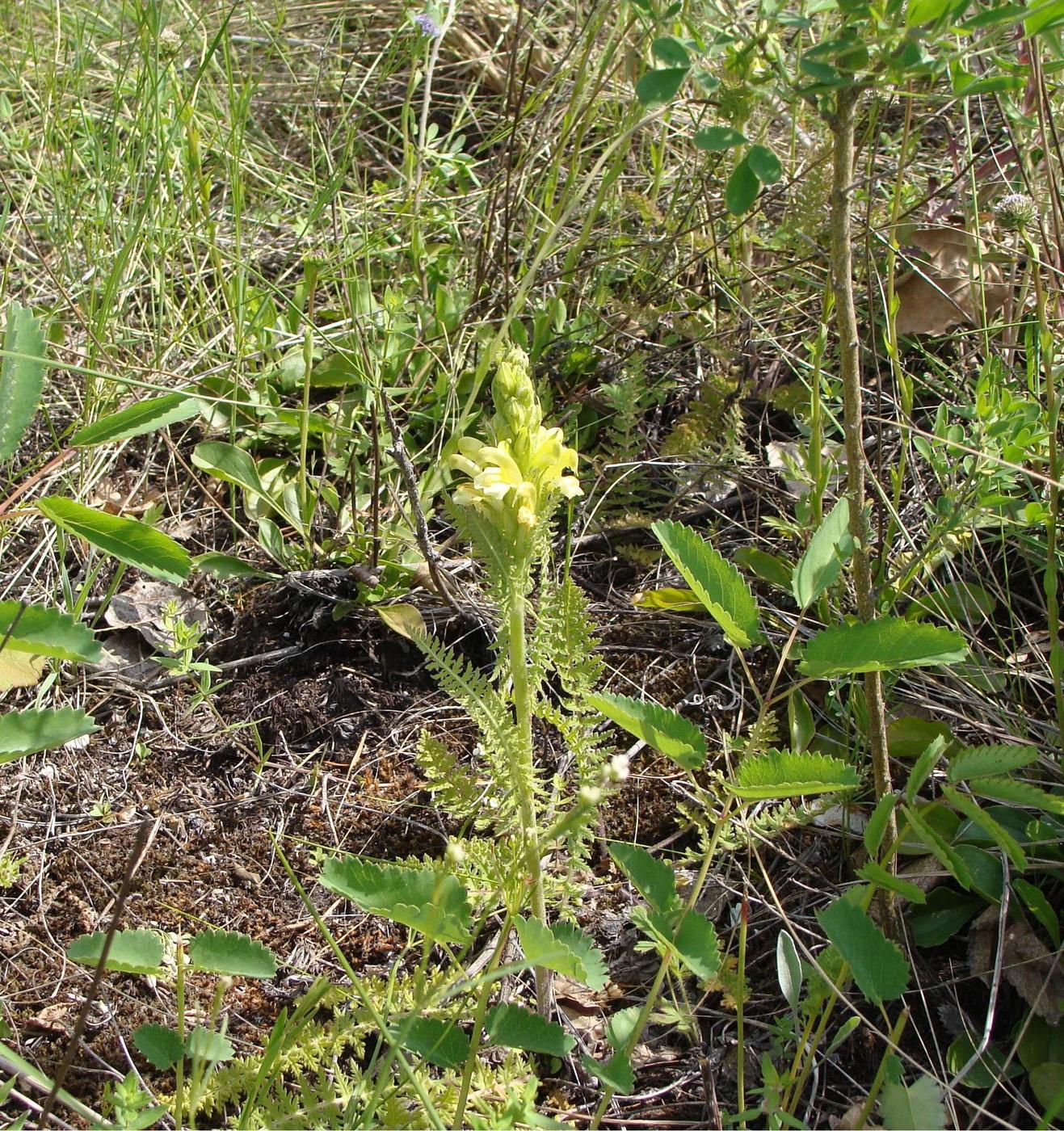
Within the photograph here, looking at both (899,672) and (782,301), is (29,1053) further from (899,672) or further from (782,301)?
(782,301)

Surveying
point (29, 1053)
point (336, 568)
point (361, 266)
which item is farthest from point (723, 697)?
point (361, 266)

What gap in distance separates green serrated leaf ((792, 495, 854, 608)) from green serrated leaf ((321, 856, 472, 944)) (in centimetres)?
61

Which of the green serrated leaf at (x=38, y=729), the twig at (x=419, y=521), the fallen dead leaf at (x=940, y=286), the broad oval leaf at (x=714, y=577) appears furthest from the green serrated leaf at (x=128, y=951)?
the fallen dead leaf at (x=940, y=286)

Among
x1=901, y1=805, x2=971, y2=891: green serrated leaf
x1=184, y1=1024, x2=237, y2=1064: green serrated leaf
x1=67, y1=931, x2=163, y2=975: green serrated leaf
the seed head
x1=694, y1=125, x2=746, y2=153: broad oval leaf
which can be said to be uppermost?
x1=694, y1=125, x2=746, y2=153: broad oval leaf

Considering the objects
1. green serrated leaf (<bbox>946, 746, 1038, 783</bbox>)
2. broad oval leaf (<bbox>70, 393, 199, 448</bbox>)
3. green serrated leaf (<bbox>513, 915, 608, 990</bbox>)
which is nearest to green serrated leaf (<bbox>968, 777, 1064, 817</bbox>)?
green serrated leaf (<bbox>946, 746, 1038, 783</bbox>)

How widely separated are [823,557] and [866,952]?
0.54 metres

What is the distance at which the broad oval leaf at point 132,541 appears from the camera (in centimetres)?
156

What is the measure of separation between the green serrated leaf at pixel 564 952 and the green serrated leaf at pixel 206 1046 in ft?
1.40

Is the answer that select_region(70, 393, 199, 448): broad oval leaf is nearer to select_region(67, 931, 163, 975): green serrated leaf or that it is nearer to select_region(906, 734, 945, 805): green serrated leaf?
select_region(67, 931, 163, 975): green serrated leaf

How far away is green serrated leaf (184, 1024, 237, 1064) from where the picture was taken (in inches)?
52.2

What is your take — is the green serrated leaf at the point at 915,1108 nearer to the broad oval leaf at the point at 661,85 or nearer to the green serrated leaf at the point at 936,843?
the green serrated leaf at the point at 936,843

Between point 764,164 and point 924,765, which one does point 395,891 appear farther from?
point 764,164

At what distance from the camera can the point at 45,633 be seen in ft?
4.62

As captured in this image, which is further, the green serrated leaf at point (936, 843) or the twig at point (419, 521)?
the twig at point (419, 521)
